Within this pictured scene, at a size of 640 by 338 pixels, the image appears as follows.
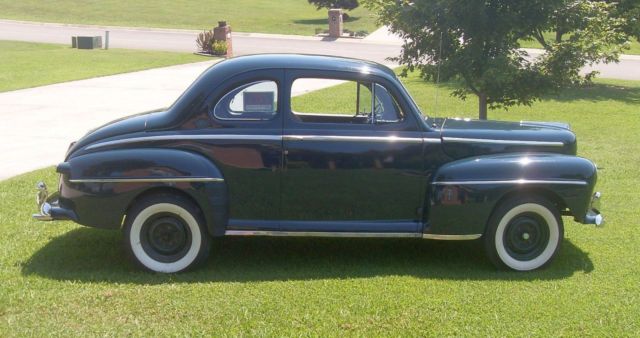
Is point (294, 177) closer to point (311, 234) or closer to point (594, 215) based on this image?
point (311, 234)

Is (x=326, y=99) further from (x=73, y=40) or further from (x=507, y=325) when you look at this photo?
(x=73, y=40)

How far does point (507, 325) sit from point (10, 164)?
6902 mm

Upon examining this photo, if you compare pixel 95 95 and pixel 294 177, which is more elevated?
pixel 294 177

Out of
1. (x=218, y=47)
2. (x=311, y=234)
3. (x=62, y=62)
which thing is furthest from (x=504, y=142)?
(x=218, y=47)

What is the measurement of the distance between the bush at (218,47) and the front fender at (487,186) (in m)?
21.9

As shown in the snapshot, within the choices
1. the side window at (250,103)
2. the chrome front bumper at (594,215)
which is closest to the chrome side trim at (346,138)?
the side window at (250,103)

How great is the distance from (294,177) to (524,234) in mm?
1815

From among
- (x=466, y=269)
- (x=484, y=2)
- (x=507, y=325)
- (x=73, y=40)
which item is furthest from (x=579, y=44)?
(x=73, y=40)

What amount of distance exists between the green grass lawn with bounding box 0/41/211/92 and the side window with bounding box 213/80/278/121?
1223 centimetres

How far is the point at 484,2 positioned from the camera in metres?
10.1

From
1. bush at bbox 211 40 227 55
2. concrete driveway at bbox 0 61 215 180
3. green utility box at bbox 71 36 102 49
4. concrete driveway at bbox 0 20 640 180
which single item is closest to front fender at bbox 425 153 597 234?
concrete driveway at bbox 0 20 640 180

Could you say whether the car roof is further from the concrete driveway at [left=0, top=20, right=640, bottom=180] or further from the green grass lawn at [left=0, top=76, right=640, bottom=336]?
the green grass lawn at [left=0, top=76, right=640, bottom=336]

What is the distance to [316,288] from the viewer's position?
546cm

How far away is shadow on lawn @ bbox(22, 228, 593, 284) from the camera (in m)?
5.77
